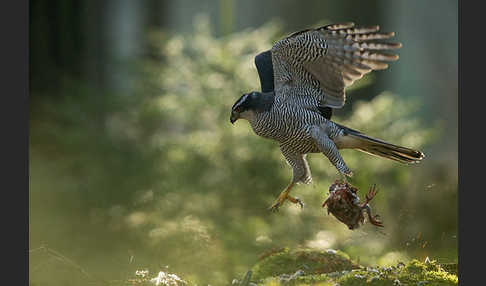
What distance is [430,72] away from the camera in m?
7.40

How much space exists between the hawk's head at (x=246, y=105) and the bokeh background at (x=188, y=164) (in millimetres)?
1131

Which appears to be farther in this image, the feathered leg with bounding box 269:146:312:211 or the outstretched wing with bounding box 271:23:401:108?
the feathered leg with bounding box 269:146:312:211

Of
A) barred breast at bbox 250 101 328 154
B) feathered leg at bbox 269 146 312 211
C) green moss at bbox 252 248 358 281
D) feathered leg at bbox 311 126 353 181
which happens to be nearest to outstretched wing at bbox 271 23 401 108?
barred breast at bbox 250 101 328 154

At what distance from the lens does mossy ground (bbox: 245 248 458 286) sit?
259 cm

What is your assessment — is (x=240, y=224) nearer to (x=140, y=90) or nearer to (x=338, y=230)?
(x=338, y=230)

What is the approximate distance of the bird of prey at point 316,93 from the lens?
2.78m

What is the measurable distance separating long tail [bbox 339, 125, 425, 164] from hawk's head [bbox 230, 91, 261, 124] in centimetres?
52

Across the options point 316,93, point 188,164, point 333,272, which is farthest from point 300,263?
point 188,164

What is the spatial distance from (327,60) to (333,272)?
48.2 inches

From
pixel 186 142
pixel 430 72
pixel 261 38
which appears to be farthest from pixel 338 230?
pixel 430 72

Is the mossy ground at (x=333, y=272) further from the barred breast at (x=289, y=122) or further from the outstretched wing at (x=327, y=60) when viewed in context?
the outstretched wing at (x=327, y=60)

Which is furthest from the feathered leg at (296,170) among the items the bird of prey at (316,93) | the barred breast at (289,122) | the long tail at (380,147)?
the long tail at (380,147)

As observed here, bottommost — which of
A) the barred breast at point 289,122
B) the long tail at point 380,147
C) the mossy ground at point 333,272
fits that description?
the mossy ground at point 333,272

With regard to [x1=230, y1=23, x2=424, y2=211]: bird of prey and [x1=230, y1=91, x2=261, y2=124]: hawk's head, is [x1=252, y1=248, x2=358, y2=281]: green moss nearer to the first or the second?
[x1=230, y1=23, x2=424, y2=211]: bird of prey
